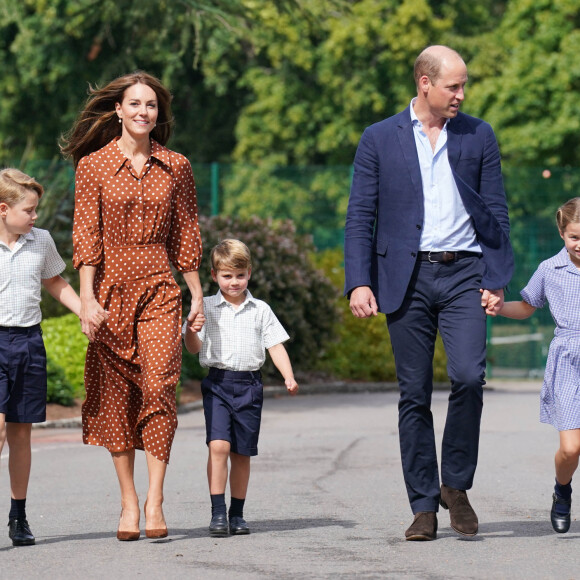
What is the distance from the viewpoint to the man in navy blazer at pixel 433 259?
20.7 ft

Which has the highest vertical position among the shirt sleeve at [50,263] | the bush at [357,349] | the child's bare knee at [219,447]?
the shirt sleeve at [50,263]

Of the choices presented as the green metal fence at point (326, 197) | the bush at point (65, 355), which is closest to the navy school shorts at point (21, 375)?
the bush at point (65, 355)

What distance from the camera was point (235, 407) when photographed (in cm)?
667

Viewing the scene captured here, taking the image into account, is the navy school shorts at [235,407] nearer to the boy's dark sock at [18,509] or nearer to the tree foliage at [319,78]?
the boy's dark sock at [18,509]

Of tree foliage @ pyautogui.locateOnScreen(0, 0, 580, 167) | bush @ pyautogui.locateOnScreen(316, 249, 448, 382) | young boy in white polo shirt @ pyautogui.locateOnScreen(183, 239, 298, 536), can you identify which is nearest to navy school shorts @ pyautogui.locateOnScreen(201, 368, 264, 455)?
young boy in white polo shirt @ pyautogui.locateOnScreen(183, 239, 298, 536)

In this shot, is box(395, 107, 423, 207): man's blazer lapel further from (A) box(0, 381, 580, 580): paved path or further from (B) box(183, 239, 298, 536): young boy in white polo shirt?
(A) box(0, 381, 580, 580): paved path

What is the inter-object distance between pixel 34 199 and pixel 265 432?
19.1 ft

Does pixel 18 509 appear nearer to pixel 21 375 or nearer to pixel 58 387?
pixel 21 375

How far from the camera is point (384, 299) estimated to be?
642 cm

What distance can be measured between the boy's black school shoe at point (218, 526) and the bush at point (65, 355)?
22.2 ft

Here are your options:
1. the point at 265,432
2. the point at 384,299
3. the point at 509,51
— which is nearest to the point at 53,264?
the point at 384,299

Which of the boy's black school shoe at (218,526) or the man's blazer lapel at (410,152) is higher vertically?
the man's blazer lapel at (410,152)

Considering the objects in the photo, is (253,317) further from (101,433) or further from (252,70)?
(252,70)

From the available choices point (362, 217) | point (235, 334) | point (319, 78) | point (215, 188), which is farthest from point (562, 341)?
point (319, 78)
